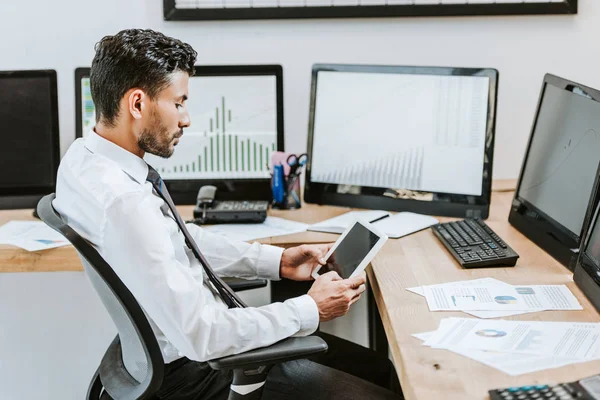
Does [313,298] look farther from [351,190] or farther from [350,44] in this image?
[350,44]

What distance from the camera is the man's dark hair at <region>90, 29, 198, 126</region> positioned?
1484 millimetres

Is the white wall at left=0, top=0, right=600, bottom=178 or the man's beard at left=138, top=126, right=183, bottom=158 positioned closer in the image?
the man's beard at left=138, top=126, right=183, bottom=158

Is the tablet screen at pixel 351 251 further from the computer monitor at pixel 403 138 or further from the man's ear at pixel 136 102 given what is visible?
the man's ear at pixel 136 102

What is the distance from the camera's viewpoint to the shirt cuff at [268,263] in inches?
75.1

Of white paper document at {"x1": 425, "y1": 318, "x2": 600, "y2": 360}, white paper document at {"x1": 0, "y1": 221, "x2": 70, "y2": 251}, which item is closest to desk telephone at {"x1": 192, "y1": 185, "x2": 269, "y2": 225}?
white paper document at {"x1": 0, "y1": 221, "x2": 70, "y2": 251}

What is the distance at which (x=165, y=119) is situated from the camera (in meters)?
1.55

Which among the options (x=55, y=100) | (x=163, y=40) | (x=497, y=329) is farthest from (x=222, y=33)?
(x=497, y=329)

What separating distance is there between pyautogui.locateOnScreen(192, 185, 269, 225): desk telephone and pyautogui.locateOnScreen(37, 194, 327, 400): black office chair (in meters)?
0.67

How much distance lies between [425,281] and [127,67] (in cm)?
78

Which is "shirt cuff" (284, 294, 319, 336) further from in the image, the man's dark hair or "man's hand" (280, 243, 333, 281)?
the man's dark hair

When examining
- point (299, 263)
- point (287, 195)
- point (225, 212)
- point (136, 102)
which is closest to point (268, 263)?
point (299, 263)

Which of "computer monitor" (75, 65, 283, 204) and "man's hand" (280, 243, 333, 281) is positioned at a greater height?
"computer monitor" (75, 65, 283, 204)

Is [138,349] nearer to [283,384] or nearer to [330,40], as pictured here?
[283,384]

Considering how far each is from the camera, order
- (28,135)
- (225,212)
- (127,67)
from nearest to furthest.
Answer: (127,67) < (225,212) < (28,135)
